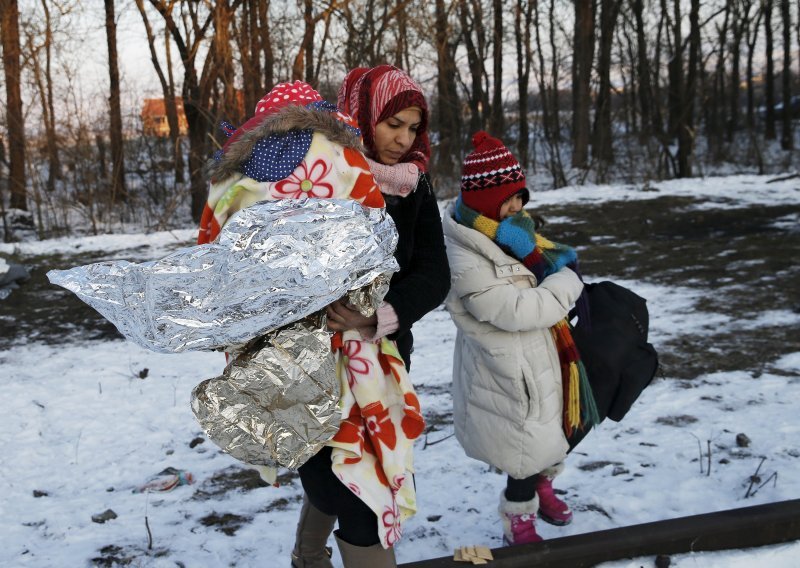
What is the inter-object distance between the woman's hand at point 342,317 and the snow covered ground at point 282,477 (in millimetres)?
1256

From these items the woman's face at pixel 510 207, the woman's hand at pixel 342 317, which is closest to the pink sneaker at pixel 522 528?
the woman's face at pixel 510 207

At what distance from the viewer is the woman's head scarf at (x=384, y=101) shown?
6.71ft

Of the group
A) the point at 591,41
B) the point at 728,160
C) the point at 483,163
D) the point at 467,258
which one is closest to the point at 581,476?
the point at 467,258

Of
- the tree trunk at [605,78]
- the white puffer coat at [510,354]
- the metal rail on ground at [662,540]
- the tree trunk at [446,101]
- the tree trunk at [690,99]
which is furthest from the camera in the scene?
the tree trunk at [605,78]

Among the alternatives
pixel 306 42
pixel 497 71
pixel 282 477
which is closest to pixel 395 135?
pixel 282 477

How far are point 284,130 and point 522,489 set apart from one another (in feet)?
5.11

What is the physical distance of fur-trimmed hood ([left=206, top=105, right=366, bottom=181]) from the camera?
5.79 ft

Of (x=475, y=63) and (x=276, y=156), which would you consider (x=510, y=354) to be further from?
(x=475, y=63)

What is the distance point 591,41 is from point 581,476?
19020mm

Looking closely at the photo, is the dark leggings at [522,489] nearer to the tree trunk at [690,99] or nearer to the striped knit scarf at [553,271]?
the striped knit scarf at [553,271]

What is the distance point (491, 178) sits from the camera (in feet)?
8.40

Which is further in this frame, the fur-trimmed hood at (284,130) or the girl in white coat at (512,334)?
the girl in white coat at (512,334)

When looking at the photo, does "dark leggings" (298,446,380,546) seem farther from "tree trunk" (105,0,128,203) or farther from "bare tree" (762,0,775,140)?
"bare tree" (762,0,775,140)

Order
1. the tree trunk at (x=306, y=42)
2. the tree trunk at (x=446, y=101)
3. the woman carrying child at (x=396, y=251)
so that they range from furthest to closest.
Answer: the tree trunk at (x=446, y=101)
the tree trunk at (x=306, y=42)
the woman carrying child at (x=396, y=251)
